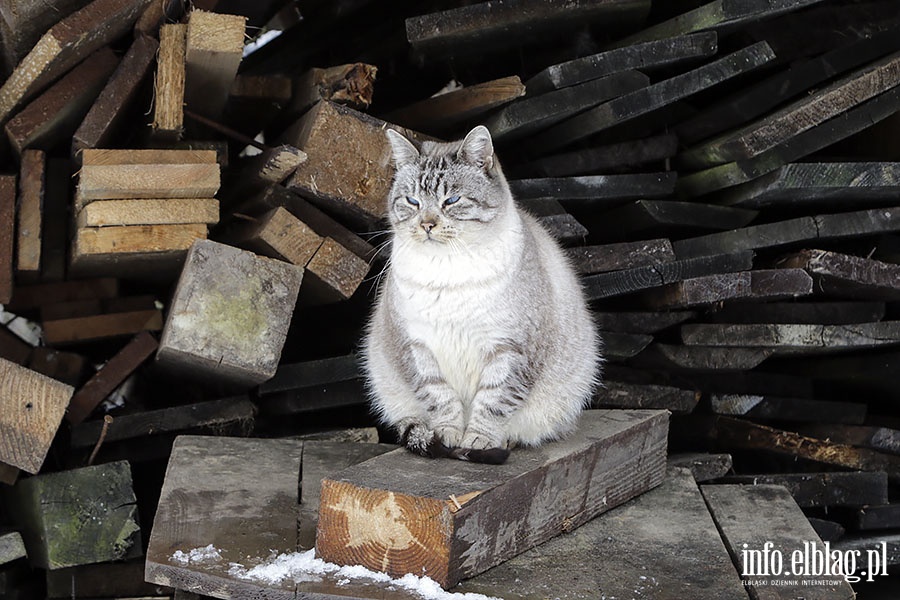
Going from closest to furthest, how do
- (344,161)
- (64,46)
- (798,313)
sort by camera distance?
(64,46) < (344,161) < (798,313)

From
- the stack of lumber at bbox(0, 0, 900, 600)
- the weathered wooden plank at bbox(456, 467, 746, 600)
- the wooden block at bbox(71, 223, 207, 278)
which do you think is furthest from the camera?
the wooden block at bbox(71, 223, 207, 278)

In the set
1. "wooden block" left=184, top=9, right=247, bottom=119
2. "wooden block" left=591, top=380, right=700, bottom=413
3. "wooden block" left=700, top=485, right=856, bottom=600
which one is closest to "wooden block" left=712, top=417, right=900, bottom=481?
"wooden block" left=591, top=380, right=700, bottom=413

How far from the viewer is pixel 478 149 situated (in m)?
3.28

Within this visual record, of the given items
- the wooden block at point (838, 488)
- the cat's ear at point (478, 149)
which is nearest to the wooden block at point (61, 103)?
the cat's ear at point (478, 149)

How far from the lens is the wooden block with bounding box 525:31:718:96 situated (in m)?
3.62

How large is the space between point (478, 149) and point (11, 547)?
2.12m

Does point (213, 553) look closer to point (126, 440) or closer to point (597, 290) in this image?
point (126, 440)

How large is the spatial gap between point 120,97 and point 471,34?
51.9 inches

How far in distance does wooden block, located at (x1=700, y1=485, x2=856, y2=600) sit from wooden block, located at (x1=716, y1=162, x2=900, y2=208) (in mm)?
1156

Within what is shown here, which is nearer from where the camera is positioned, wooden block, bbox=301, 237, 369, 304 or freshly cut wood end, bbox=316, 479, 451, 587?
freshly cut wood end, bbox=316, 479, 451, 587

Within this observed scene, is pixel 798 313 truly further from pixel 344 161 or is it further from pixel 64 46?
pixel 64 46

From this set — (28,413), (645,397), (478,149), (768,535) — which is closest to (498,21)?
(478,149)

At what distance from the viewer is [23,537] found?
354 cm

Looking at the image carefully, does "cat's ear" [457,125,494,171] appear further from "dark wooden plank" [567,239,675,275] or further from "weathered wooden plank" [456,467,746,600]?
"weathered wooden plank" [456,467,746,600]
